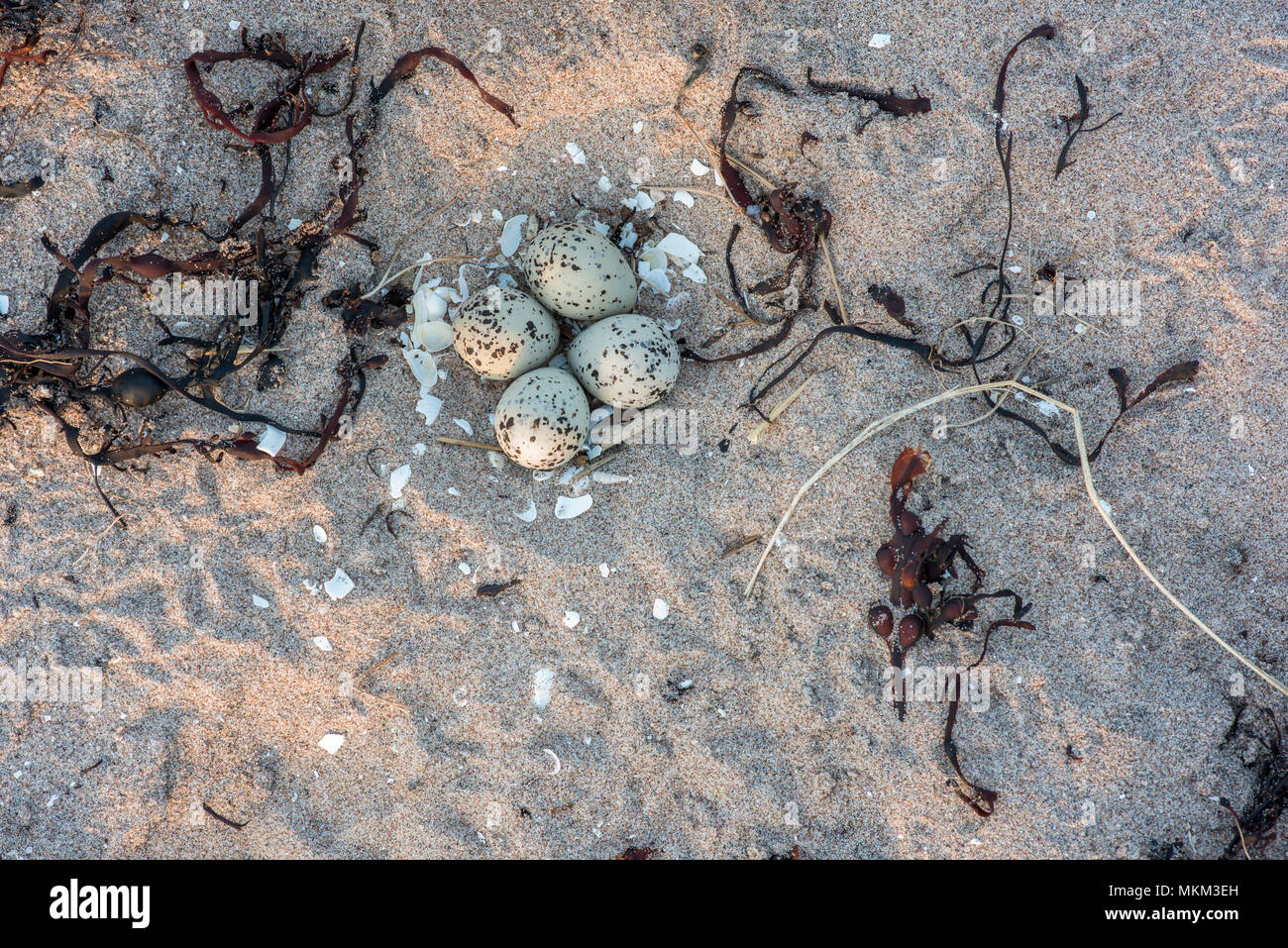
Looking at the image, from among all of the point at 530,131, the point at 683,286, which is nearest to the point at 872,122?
the point at 683,286

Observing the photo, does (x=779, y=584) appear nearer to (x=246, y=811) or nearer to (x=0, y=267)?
(x=246, y=811)

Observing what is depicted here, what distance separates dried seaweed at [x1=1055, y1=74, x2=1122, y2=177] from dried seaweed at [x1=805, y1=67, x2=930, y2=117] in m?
0.53

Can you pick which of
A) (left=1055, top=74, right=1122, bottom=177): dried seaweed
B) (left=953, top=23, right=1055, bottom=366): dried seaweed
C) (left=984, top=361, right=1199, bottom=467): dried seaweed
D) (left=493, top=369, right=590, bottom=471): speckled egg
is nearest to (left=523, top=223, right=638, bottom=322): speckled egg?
(left=493, top=369, right=590, bottom=471): speckled egg

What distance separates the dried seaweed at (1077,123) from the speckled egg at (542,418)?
1991 mm

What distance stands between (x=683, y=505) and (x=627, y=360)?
1.89ft

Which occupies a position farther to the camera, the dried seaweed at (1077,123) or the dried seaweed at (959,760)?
the dried seaweed at (1077,123)

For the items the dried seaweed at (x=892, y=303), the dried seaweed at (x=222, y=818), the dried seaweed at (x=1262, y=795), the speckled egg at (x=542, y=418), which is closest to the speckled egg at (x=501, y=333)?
the speckled egg at (x=542, y=418)

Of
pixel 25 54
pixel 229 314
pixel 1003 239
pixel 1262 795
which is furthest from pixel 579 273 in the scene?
pixel 1262 795

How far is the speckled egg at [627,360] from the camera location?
2775mm

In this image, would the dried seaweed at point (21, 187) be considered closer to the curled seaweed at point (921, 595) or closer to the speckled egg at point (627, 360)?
the speckled egg at point (627, 360)

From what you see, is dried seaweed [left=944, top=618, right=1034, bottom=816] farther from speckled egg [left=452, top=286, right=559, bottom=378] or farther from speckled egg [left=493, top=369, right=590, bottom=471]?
speckled egg [left=452, top=286, right=559, bottom=378]

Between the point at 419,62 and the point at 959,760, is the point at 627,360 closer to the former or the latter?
the point at 419,62

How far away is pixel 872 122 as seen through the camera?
3043mm

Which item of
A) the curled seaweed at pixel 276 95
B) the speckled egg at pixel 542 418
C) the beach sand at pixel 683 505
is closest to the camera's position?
the speckled egg at pixel 542 418
